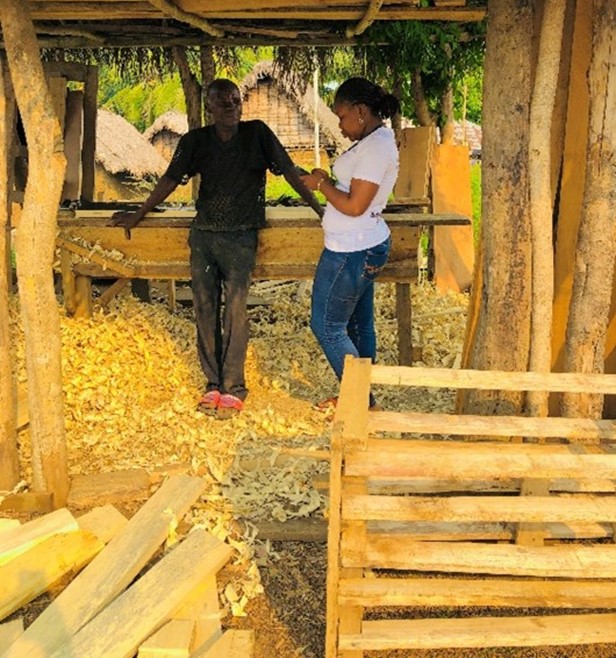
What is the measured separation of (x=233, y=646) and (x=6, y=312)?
2095 millimetres

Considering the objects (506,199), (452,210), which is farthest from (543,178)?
(452,210)

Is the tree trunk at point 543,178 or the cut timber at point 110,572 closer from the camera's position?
the cut timber at point 110,572

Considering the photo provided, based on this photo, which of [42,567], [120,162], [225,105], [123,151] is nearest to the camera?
[42,567]

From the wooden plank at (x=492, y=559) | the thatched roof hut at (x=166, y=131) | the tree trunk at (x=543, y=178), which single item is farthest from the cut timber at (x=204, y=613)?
the thatched roof hut at (x=166, y=131)

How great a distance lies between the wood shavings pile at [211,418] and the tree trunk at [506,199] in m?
1.23

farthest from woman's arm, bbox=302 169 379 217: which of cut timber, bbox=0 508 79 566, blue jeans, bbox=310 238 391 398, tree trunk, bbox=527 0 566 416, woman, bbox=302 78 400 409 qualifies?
cut timber, bbox=0 508 79 566

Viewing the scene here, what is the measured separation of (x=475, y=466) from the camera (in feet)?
8.54

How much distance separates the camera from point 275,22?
652 centimetres

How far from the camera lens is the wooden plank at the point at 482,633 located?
263 centimetres

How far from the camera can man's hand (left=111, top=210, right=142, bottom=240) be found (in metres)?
5.74

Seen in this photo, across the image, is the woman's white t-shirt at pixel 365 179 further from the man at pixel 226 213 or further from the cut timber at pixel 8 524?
the cut timber at pixel 8 524

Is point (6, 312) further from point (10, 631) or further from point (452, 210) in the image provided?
point (452, 210)

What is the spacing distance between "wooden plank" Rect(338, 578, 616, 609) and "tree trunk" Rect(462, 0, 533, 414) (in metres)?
1.53

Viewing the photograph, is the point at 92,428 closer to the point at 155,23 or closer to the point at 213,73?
the point at 155,23
